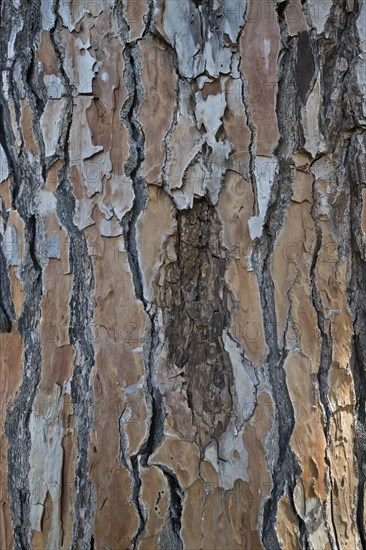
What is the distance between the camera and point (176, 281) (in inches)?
40.5

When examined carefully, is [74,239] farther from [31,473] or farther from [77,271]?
[31,473]

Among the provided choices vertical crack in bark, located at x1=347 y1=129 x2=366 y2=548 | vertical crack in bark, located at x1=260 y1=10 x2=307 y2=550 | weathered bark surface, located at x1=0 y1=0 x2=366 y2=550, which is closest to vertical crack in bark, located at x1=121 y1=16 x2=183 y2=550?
weathered bark surface, located at x1=0 y1=0 x2=366 y2=550

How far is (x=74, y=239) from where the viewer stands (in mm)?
1016

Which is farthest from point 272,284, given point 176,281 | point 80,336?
point 80,336

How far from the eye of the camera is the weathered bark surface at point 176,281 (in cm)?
100

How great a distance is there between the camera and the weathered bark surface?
3.29 ft

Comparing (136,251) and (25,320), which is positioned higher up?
(136,251)

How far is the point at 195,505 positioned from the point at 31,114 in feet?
2.37

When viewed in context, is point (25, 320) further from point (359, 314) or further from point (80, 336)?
point (359, 314)

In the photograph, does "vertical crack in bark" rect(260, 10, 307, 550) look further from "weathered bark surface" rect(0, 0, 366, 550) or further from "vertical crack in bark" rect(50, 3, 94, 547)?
"vertical crack in bark" rect(50, 3, 94, 547)

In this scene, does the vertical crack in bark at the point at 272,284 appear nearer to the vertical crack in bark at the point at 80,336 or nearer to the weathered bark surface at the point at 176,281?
the weathered bark surface at the point at 176,281

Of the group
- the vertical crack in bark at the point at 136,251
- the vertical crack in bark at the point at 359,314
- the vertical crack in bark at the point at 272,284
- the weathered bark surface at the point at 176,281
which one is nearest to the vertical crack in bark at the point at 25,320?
the weathered bark surface at the point at 176,281

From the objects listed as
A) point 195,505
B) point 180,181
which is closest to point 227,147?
point 180,181

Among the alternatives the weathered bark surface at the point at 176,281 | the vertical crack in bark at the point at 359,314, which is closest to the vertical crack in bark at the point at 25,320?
the weathered bark surface at the point at 176,281
